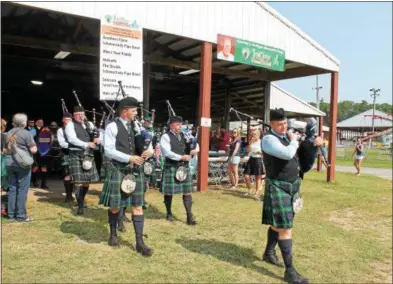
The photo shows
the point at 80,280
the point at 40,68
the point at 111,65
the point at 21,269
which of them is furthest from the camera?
the point at 40,68

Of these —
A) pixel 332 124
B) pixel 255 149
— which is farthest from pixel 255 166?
pixel 332 124

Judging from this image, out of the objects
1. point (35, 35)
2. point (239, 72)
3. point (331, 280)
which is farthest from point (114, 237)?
point (239, 72)

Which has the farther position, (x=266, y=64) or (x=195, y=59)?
(x=195, y=59)

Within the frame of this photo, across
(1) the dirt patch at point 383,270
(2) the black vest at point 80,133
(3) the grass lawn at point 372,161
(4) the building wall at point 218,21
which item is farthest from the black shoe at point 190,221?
(3) the grass lawn at point 372,161

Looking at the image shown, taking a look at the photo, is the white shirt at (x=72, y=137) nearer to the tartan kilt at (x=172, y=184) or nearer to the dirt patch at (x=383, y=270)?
the tartan kilt at (x=172, y=184)

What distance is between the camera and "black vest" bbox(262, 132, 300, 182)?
3432 millimetres

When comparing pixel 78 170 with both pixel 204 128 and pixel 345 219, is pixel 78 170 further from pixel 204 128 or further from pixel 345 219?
pixel 345 219

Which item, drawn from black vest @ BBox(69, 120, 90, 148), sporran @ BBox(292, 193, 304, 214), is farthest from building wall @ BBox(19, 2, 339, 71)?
sporran @ BBox(292, 193, 304, 214)

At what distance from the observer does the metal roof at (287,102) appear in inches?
633

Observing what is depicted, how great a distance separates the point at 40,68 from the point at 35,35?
137 inches

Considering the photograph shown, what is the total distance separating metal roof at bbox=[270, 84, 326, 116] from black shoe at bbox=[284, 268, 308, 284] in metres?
13.0

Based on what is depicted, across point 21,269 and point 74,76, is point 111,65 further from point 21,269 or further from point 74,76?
point 74,76

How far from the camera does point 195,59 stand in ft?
37.9

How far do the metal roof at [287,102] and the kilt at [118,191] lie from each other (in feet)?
41.4
